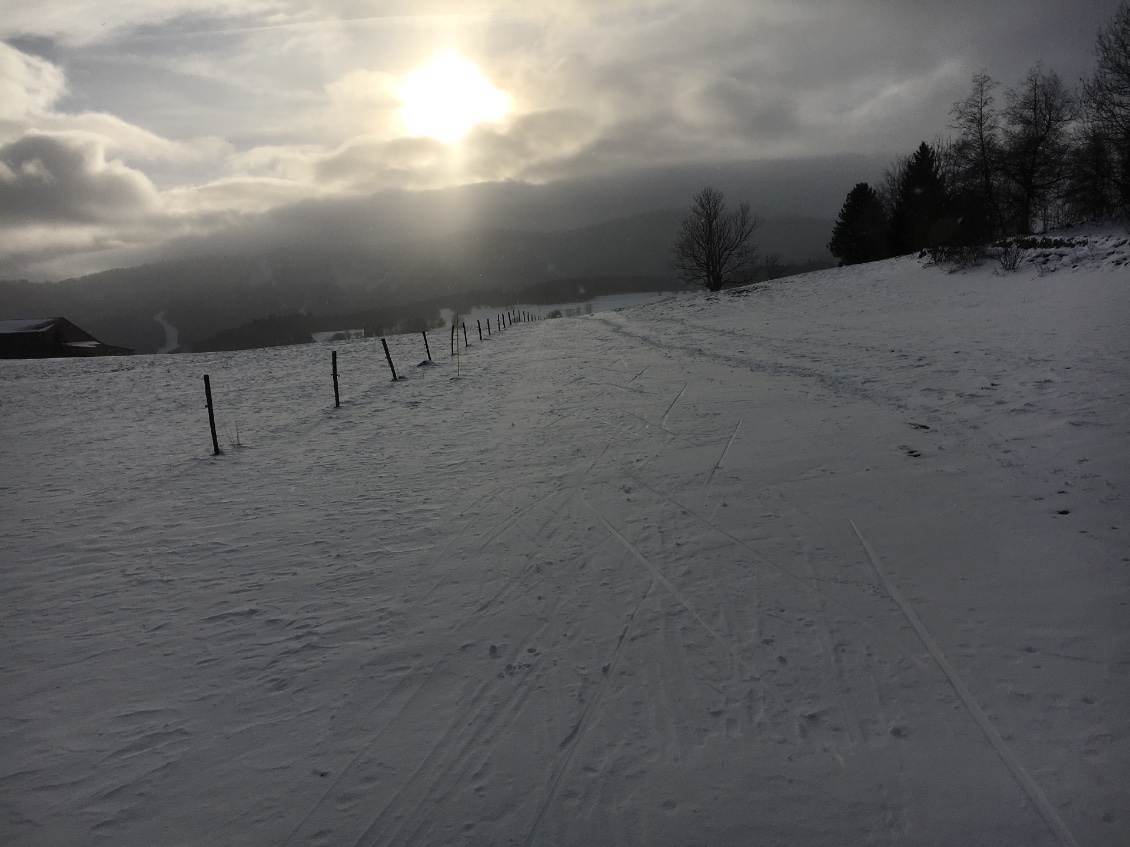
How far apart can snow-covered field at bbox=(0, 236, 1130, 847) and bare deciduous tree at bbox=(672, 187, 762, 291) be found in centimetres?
4247

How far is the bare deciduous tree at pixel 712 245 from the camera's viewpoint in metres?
52.0

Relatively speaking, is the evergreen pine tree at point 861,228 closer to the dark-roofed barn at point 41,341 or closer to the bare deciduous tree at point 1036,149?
the bare deciduous tree at point 1036,149

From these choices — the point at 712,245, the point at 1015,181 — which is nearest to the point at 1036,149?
the point at 1015,181

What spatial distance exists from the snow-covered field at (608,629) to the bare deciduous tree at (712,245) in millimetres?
42466

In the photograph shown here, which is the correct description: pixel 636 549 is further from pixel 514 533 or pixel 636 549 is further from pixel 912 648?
pixel 912 648

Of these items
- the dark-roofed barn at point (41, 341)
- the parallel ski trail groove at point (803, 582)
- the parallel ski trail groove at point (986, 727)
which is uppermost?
the dark-roofed barn at point (41, 341)

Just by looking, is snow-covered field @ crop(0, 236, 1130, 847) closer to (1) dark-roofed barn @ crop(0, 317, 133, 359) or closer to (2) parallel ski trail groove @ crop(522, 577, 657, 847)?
(2) parallel ski trail groove @ crop(522, 577, 657, 847)

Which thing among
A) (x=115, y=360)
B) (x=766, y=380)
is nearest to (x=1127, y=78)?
(x=766, y=380)

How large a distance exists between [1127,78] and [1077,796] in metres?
42.7

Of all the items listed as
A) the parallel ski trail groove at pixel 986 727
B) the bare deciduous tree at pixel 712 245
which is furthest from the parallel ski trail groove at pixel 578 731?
the bare deciduous tree at pixel 712 245

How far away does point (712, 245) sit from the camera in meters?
52.1

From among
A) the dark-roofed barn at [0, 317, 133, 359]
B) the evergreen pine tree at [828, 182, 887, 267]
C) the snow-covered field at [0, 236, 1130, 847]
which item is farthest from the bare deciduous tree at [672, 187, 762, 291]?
the dark-roofed barn at [0, 317, 133, 359]

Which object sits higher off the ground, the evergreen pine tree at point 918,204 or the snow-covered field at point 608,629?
the evergreen pine tree at point 918,204

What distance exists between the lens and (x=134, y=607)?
6180 mm
